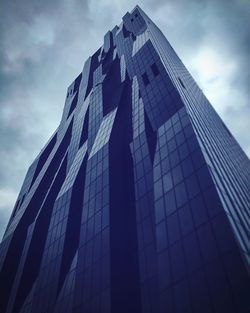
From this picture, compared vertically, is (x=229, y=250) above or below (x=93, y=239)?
below

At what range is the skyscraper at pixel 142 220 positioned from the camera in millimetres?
20141

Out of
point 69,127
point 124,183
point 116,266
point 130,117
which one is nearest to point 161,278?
point 116,266

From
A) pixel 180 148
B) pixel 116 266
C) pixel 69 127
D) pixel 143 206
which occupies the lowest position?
pixel 116 266

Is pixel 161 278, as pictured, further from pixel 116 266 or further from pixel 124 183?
pixel 124 183

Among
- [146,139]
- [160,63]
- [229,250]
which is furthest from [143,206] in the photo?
[160,63]

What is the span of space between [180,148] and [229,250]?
13.6m

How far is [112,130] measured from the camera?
4747cm

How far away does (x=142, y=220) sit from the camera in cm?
3319

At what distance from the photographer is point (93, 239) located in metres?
34.2

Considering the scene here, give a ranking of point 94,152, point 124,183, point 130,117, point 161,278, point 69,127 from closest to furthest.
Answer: point 161,278, point 124,183, point 94,152, point 130,117, point 69,127

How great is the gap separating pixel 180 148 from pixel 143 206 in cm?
861

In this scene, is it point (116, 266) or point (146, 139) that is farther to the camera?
point (146, 139)

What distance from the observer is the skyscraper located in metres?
20.1

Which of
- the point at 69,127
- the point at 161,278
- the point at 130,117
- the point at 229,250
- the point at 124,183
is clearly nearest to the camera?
the point at 229,250
